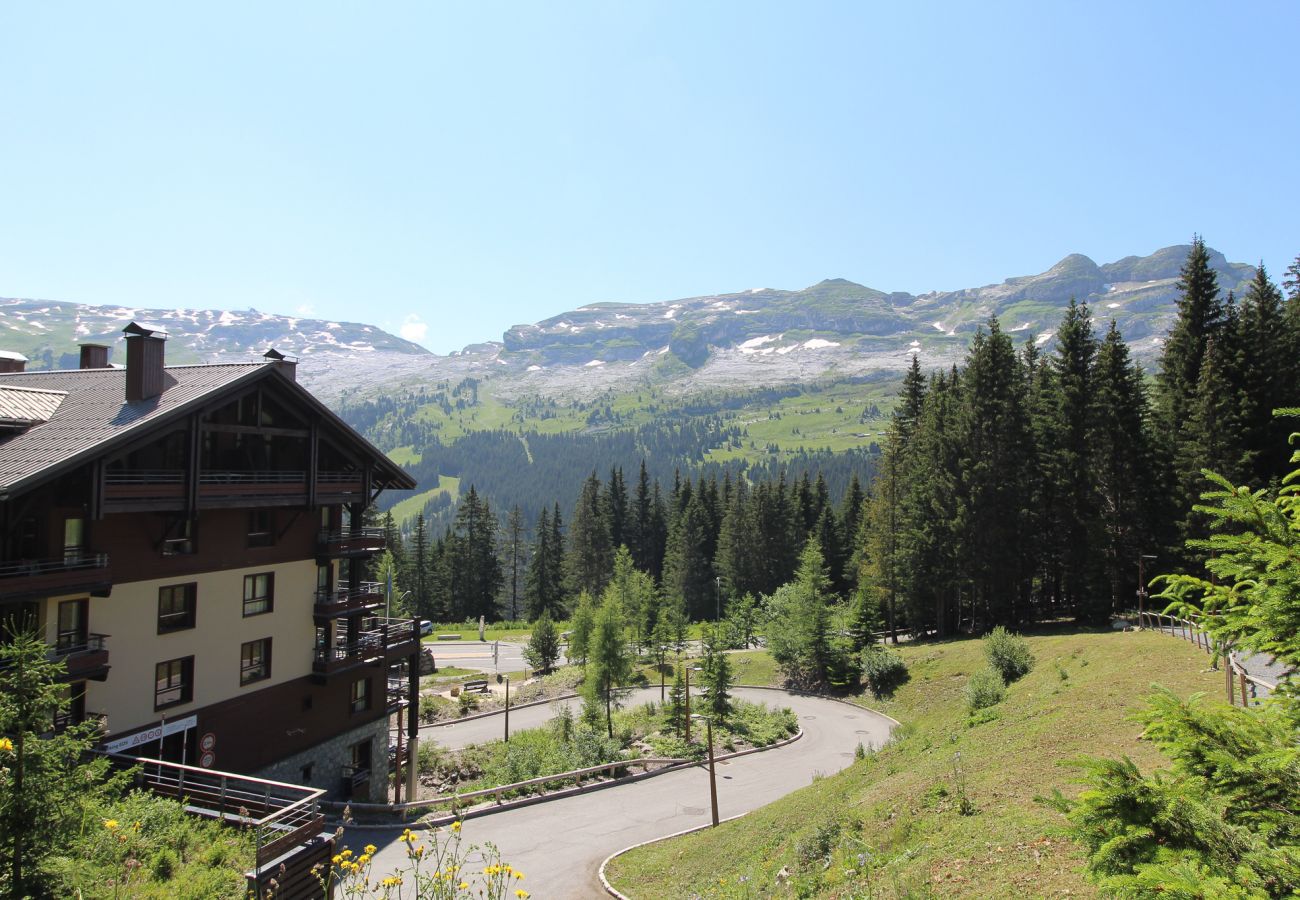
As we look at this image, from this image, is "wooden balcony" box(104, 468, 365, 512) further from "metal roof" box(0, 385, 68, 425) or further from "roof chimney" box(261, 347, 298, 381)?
"roof chimney" box(261, 347, 298, 381)

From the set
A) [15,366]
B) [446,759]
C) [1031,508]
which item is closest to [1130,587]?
[1031,508]

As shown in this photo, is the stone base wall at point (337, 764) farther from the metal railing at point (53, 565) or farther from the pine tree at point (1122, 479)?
the pine tree at point (1122, 479)

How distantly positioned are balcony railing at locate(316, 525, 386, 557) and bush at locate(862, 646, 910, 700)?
3254cm

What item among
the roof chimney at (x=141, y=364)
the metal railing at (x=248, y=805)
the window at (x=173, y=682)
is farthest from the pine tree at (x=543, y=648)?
the roof chimney at (x=141, y=364)

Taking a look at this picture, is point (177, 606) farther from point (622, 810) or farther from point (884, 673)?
point (884, 673)

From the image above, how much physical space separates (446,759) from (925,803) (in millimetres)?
26064

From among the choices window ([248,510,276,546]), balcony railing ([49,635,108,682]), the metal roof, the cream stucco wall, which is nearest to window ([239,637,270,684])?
the cream stucco wall

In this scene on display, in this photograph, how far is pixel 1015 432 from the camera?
155 ft

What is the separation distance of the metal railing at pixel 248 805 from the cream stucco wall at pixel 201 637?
1.92 metres

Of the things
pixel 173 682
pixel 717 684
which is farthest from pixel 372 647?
pixel 717 684

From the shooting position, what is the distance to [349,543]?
92.4 ft

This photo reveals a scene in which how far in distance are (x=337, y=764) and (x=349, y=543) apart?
8558mm

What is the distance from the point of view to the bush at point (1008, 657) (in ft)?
113

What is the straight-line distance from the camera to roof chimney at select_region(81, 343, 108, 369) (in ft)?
89.7
